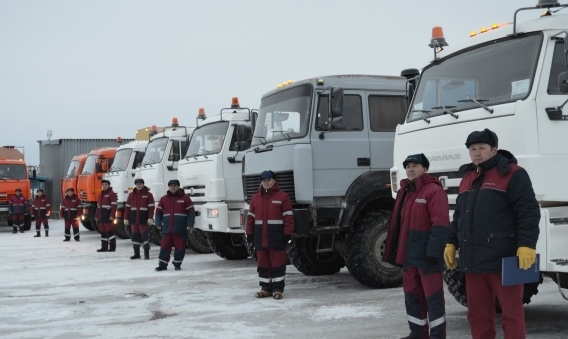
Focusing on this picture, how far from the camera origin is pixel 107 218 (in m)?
16.4

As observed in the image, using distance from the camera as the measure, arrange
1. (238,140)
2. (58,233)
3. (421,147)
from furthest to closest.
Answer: (58,233), (238,140), (421,147)

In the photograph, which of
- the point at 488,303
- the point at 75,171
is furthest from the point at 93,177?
the point at 488,303

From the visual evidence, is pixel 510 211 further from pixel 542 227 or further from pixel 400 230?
pixel 400 230

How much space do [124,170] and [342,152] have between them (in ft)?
33.1

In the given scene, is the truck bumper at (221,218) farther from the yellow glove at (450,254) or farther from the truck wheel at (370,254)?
the yellow glove at (450,254)

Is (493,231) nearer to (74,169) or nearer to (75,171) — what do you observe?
(75,171)

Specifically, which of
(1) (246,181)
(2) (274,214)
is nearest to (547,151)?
(2) (274,214)

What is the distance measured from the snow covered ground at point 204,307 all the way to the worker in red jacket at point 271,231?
0.24 metres

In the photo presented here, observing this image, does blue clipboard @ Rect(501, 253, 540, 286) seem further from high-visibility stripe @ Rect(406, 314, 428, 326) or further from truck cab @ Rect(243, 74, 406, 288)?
truck cab @ Rect(243, 74, 406, 288)

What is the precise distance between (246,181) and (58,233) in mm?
16055

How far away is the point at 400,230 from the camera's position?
6.05 m

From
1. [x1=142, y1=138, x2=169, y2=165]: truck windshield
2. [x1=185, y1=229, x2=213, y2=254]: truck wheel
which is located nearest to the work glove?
[x1=185, y1=229, x2=213, y2=254]: truck wheel

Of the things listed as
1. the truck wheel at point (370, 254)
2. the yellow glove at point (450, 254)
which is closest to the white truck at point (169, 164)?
the truck wheel at point (370, 254)

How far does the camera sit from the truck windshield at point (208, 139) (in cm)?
1247
